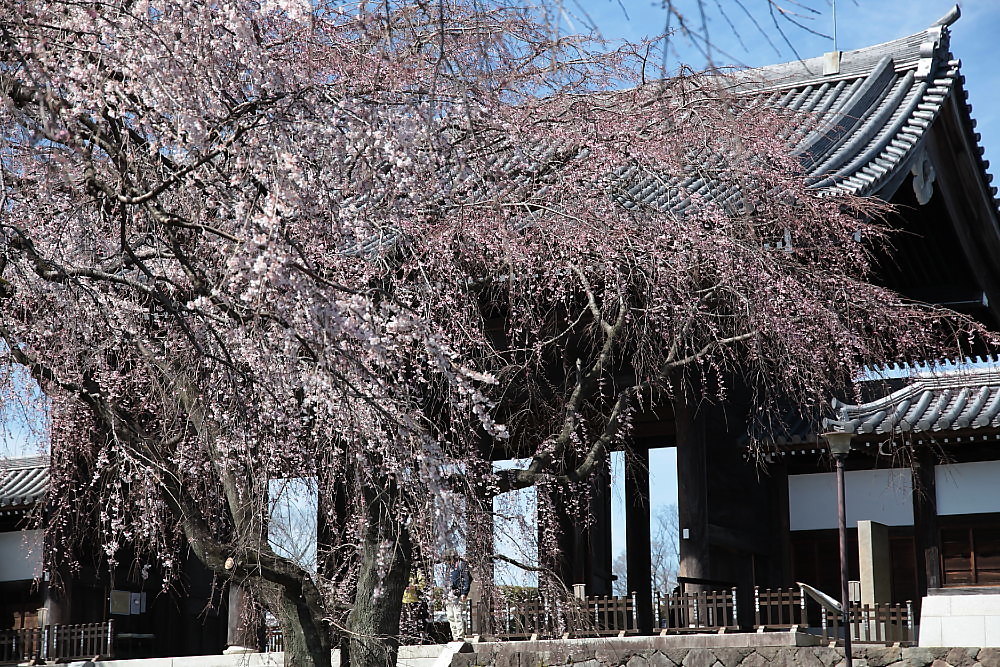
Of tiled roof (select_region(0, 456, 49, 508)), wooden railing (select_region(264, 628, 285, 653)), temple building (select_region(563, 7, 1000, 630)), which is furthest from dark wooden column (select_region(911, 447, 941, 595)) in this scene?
tiled roof (select_region(0, 456, 49, 508))

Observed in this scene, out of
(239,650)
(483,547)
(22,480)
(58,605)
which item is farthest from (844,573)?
(22,480)

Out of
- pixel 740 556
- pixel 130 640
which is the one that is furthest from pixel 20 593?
pixel 740 556

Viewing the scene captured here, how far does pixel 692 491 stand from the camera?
11.0 meters

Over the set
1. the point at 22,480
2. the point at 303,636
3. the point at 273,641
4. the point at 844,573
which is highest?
the point at 22,480

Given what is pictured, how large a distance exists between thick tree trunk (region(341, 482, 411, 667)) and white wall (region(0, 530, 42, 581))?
33.1 ft

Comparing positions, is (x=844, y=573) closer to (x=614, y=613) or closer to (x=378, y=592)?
Answer: (x=614, y=613)

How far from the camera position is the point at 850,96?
13031 millimetres

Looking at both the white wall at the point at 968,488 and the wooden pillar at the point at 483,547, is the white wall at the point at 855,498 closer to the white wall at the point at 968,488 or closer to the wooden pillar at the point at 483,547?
the white wall at the point at 968,488

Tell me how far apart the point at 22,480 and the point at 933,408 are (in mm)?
12381

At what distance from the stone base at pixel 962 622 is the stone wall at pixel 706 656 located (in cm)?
17

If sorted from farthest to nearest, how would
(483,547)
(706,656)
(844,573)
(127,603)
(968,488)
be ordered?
(127,603), (968,488), (706,656), (844,573), (483,547)

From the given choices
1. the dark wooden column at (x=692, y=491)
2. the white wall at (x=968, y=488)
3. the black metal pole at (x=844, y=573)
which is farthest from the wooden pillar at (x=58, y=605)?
the white wall at (x=968, y=488)

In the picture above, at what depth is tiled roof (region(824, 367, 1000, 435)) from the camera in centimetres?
1111

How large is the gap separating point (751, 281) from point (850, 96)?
610 centimetres
